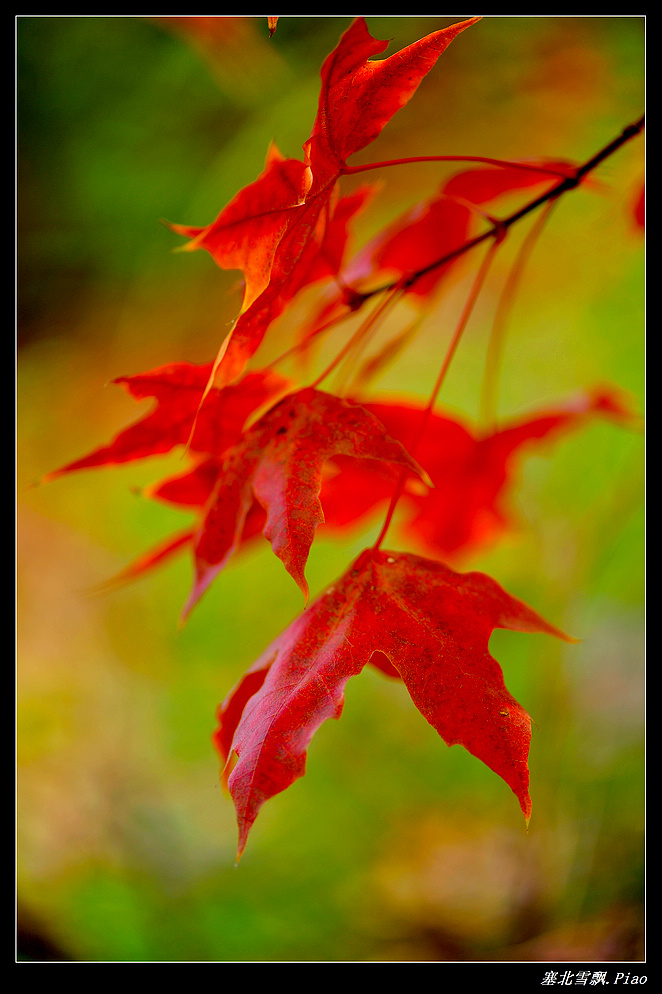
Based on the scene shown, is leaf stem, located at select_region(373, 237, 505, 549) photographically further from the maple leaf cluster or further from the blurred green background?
the blurred green background

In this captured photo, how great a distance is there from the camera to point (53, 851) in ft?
3.34

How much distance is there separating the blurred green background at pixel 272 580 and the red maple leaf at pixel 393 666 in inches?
28.9

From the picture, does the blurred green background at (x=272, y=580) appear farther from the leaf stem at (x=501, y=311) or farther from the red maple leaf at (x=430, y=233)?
the red maple leaf at (x=430, y=233)

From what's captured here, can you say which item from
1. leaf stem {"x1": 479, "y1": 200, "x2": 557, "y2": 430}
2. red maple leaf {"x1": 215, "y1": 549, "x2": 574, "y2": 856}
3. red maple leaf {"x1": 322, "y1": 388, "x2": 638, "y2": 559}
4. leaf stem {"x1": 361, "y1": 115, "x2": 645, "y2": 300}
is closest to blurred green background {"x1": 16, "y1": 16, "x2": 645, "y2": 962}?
leaf stem {"x1": 479, "y1": 200, "x2": 557, "y2": 430}

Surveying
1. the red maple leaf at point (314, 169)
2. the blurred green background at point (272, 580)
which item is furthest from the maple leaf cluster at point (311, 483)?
the blurred green background at point (272, 580)

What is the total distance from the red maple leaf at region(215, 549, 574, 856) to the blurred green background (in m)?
0.73

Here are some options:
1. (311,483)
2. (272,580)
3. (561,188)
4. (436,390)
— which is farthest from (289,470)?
(272,580)

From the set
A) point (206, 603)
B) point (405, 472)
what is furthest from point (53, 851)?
point (405, 472)

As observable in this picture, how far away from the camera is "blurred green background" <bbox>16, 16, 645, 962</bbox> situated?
998 mm

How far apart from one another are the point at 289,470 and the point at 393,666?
4.2 inches

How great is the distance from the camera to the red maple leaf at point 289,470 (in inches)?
11.1

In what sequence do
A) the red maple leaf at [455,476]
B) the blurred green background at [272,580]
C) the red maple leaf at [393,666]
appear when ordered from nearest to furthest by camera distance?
the red maple leaf at [393,666] < the red maple leaf at [455,476] < the blurred green background at [272,580]

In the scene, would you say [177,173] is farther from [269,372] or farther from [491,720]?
[491,720]

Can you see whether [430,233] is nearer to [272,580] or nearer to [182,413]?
[182,413]
